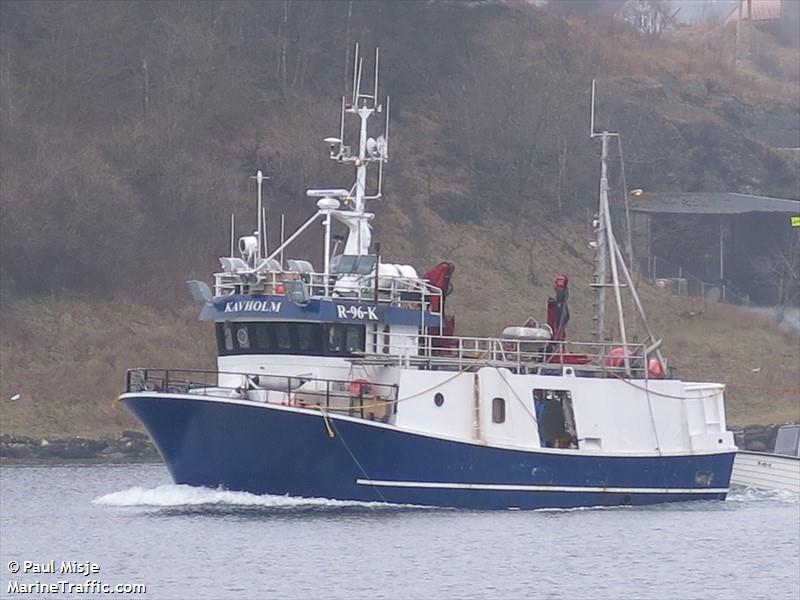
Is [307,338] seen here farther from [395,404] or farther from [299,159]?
[299,159]

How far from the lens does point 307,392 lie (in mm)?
41969

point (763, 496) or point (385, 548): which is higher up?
point (763, 496)

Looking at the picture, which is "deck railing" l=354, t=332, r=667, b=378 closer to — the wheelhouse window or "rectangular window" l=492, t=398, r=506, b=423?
the wheelhouse window

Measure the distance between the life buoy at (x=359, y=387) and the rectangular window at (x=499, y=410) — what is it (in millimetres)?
2898

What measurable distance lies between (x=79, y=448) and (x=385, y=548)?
2584cm

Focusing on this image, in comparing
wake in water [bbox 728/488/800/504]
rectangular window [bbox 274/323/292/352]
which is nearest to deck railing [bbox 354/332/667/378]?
rectangular window [bbox 274/323/292/352]

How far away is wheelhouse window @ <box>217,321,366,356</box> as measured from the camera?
1714 inches

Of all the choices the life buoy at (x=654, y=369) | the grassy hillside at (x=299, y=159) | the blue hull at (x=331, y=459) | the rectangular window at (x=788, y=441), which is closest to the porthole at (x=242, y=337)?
the blue hull at (x=331, y=459)

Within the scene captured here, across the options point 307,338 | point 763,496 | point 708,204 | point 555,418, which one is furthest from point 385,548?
point 708,204

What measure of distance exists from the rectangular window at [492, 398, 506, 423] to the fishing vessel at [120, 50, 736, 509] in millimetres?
44

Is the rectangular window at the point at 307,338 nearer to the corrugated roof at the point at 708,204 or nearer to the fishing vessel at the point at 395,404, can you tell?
the fishing vessel at the point at 395,404

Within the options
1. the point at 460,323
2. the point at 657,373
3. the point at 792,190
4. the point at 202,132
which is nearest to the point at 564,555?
the point at 657,373

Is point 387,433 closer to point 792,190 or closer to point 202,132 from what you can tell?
point 202,132

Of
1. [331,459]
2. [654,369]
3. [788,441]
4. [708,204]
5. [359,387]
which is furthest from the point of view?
[708,204]
